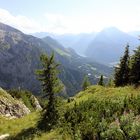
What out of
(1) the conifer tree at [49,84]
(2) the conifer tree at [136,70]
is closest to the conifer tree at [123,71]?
(2) the conifer tree at [136,70]

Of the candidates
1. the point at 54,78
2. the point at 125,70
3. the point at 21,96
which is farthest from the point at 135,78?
the point at 21,96

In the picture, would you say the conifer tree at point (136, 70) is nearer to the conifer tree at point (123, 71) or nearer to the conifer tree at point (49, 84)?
the conifer tree at point (123, 71)

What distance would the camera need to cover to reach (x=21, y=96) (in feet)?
461

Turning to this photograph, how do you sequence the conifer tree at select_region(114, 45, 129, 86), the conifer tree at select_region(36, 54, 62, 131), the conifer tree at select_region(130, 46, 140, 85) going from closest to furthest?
the conifer tree at select_region(36, 54, 62, 131) → the conifer tree at select_region(130, 46, 140, 85) → the conifer tree at select_region(114, 45, 129, 86)

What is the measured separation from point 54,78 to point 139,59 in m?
26.8

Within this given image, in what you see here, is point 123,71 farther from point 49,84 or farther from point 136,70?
point 49,84

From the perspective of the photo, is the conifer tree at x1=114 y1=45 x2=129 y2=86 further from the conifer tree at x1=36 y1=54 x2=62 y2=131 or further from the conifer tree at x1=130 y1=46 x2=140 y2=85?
the conifer tree at x1=36 y1=54 x2=62 y2=131

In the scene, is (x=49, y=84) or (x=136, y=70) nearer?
(x=49, y=84)

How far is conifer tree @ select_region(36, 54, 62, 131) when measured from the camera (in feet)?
102

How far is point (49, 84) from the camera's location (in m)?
32.1

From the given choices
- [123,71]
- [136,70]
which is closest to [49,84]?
[136,70]

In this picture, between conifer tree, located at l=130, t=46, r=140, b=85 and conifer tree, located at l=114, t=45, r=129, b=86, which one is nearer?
conifer tree, located at l=130, t=46, r=140, b=85

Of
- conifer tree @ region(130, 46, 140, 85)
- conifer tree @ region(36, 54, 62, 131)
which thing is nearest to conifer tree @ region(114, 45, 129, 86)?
conifer tree @ region(130, 46, 140, 85)

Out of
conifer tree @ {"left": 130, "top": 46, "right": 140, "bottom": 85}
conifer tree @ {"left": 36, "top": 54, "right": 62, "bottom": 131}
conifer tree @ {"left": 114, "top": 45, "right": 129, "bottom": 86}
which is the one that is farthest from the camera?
conifer tree @ {"left": 114, "top": 45, "right": 129, "bottom": 86}
